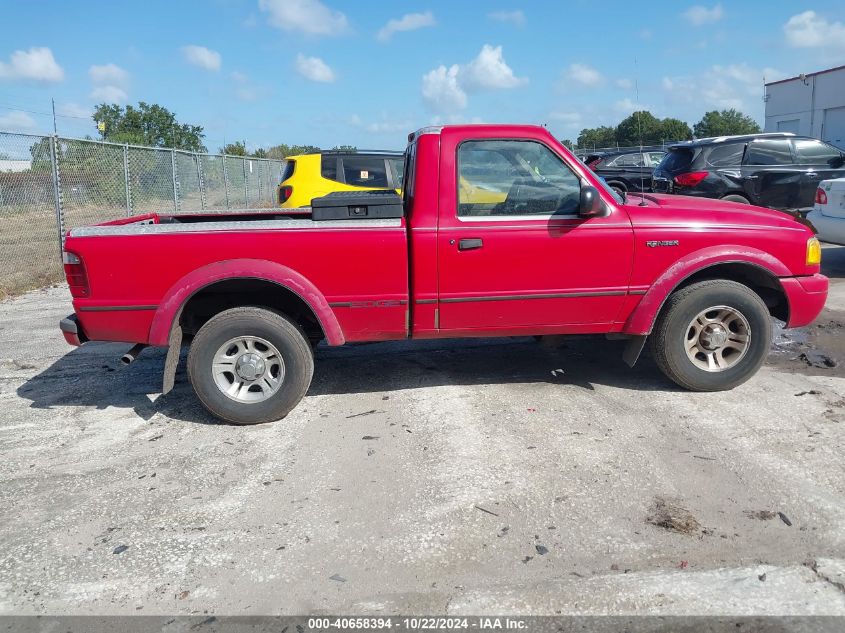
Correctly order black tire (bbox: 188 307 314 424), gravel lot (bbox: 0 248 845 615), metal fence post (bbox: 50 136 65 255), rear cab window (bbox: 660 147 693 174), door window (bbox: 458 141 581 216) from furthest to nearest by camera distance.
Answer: rear cab window (bbox: 660 147 693 174), metal fence post (bbox: 50 136 65 255), door window (bbox: 458 141 581 216), black tire (bbox: 188 307 314 424), gravel lot (bbox: 0 248 845 615)

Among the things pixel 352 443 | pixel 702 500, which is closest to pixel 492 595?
pixel 702 500

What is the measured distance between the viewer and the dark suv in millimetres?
10797

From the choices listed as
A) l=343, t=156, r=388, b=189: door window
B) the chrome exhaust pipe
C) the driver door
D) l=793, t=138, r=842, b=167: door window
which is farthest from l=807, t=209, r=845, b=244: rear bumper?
the chrome exhaust pipe

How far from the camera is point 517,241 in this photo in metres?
4.65

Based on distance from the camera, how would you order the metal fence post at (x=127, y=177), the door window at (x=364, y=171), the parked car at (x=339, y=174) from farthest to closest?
the metal fence post at (x=127, y=177)
the door window at (x=364, y=171)
the parked car at (x=339, y=174)

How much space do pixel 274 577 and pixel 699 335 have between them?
3445 mm

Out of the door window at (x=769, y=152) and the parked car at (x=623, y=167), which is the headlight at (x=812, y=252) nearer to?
the door window at (x=769, y=152)

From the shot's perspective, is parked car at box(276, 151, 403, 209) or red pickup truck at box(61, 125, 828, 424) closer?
red pickup truck at box(61, 125, 828, 424)

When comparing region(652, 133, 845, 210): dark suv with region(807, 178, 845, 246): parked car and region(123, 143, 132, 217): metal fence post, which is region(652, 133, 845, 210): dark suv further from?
region(123, 143, 132, 217): metal fence post

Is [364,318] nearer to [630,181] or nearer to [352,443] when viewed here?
[352,443]

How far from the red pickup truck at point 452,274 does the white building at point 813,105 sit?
31.1 m

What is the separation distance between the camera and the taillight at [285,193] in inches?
408

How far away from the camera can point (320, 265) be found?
454cm

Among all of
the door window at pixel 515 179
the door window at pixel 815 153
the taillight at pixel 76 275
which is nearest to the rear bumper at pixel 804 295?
the door window at pixel 515 179
